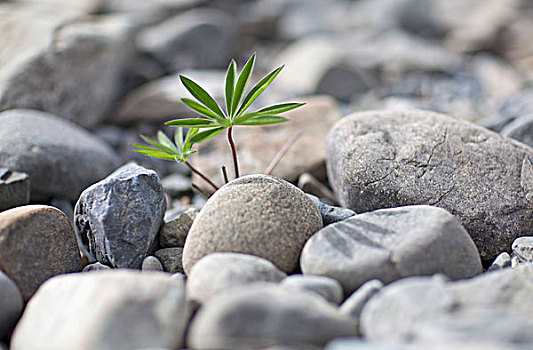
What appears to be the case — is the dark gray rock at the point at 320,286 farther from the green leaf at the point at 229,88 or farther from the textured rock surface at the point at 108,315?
the green leaf at the point at 229,88

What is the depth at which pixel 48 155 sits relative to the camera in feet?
9.04

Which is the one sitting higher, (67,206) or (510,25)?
(510,25)

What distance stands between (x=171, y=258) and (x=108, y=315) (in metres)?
0.72

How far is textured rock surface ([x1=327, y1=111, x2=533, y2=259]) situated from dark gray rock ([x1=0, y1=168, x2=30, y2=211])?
163cm

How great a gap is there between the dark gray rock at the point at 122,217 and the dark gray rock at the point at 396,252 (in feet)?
2.44

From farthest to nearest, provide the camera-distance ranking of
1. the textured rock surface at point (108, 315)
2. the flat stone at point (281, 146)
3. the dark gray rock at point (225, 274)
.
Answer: the flat stone at point (281, 146)
the dark gray rock at point (225, 274)
the textured rock surface at point (108, 315)

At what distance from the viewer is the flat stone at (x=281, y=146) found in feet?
9.89

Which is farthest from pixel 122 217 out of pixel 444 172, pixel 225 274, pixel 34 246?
pixel 444 172

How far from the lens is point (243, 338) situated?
1.38 meters

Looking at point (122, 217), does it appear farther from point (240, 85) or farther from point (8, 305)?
point (240, 85)

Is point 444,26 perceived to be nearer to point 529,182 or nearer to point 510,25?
point 510,25

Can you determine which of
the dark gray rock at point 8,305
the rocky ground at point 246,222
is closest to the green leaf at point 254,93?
the rocky ground at point 246,222

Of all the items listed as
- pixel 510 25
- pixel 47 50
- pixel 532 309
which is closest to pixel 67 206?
pixel 47 50

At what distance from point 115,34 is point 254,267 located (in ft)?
9.70
